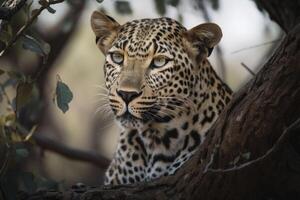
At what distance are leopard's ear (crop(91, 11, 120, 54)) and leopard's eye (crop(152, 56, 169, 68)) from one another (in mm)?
445

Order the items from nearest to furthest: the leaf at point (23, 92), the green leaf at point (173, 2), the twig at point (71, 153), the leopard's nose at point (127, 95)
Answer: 1. the leaf at point (23, 92)
2. the leopard's nose at point (127, 95)
3. the green leaf at point (173, 2)
4. the twig at point (71, 153)

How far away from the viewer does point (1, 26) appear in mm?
6215

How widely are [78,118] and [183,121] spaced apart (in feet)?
55.5

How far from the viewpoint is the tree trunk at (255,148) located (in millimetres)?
5430

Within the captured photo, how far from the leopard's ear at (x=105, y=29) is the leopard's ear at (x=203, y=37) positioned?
20.3 inches

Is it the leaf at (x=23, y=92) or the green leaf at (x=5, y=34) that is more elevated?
the green leaf at (x=5, y=34)

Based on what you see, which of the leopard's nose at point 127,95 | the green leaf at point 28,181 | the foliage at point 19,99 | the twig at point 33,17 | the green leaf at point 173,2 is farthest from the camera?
the green leaf at point 173,2

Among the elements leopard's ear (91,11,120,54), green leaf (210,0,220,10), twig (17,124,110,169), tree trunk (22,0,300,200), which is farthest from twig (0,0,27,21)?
twig (17,124,110,169)

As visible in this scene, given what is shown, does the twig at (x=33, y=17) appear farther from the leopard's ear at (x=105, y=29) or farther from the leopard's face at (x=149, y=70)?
the leopard's ear at (x=105, y=29)

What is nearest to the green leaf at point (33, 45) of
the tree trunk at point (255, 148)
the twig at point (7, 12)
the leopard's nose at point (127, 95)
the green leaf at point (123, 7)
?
the twig at point (7, 12)

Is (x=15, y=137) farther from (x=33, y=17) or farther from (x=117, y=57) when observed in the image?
(x=33, y=17)

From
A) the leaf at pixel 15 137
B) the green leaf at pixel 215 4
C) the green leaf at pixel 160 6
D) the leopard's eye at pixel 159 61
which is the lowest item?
the leaf at pixel 15 137

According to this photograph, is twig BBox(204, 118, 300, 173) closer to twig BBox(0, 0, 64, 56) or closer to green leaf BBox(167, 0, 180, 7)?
twig BBox(0, 0, 64, 56)

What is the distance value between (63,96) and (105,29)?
1.43 metres
